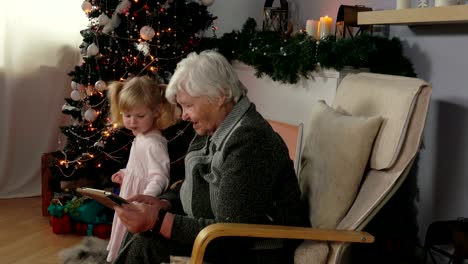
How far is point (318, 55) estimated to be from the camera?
101 inches

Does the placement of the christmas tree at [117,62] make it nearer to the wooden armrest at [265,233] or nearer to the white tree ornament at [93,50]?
the white tree ornament at [93,50]

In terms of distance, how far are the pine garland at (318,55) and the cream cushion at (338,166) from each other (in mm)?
603

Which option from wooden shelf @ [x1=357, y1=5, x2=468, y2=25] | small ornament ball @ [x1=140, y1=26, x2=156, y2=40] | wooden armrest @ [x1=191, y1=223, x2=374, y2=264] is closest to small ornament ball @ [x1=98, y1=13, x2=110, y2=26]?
small ornament ball @ [x1=140, y1=26, x2=156, y2=40]

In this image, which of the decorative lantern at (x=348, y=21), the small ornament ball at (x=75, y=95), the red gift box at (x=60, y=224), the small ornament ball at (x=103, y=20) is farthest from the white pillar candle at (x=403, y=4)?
the red gift box at (x=60, y=224)

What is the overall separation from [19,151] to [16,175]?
16 cm

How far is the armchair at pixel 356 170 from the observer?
1700mm

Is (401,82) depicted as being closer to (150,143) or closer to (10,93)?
(150,143)

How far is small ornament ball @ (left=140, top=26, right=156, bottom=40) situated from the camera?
10.4 ft

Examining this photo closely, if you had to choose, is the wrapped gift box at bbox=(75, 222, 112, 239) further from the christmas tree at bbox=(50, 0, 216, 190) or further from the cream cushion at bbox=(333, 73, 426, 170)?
the cream cushion at bbox=(333, 73, 426, 170)

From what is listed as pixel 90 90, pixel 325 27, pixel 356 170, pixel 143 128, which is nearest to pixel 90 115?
pixel 90 90

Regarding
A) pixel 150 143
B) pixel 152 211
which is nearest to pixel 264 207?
pixel 152 211

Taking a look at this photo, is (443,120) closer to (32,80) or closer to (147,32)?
(147,32)

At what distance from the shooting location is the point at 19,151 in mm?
3996

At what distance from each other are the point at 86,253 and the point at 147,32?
120cm
